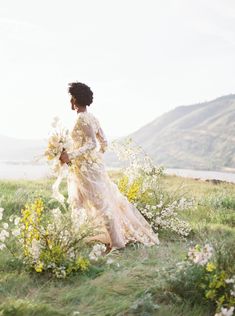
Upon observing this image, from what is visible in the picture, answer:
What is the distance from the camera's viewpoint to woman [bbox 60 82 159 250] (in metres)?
9.90

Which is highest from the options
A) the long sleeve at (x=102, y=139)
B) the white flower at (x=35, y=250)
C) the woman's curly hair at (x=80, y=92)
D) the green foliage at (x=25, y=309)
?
the woman's curly hair at (x=80, y=92)

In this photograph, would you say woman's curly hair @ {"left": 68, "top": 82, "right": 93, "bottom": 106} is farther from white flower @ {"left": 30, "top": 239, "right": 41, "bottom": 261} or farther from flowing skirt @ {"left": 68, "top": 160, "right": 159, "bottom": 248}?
white flower @ {"left": 30, "top": 239, "right": 41, "bottom": 261}

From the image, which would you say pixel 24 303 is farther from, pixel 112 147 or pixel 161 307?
pixel 112 147

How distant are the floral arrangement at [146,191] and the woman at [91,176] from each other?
4.39ft

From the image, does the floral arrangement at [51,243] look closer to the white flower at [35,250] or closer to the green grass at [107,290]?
the white flower at [35,250]

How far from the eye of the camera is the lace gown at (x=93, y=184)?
989 cm

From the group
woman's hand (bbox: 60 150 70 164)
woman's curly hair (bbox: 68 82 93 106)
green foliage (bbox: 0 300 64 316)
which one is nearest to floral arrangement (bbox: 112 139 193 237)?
woman's curly hair (bbox: 68 82 93 106)

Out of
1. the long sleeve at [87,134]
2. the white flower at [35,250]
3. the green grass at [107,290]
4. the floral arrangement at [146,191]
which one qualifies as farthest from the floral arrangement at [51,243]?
the floral arrangement at [146,191]

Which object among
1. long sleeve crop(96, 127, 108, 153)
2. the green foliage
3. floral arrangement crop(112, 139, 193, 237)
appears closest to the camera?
the green foliage

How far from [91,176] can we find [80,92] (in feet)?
4.94

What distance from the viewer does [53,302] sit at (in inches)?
261

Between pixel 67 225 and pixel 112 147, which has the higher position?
pixel 112 147

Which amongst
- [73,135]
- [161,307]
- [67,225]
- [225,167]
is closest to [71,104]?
[73,135]

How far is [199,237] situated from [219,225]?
1.31 metres
